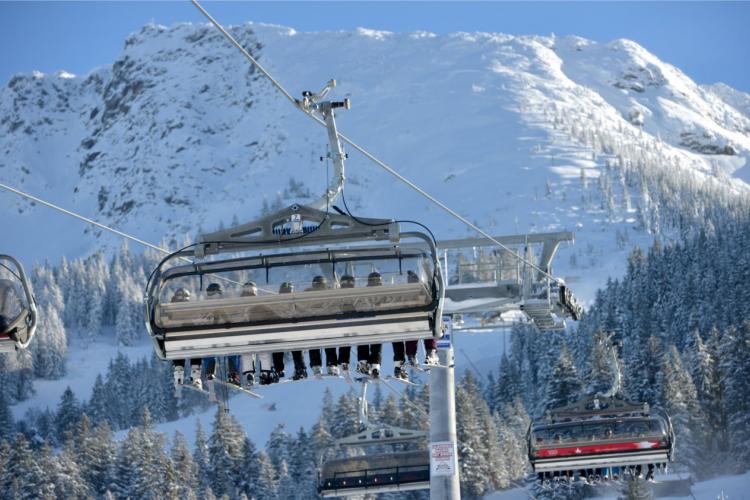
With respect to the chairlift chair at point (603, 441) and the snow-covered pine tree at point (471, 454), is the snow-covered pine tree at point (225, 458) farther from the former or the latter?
the chairlift chair at point (603, 441)

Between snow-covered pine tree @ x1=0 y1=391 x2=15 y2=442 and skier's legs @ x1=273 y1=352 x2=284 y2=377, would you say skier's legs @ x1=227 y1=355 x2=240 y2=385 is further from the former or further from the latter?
snow-covered pine tree @ x1=0 y1=391 x2=15 y2=442

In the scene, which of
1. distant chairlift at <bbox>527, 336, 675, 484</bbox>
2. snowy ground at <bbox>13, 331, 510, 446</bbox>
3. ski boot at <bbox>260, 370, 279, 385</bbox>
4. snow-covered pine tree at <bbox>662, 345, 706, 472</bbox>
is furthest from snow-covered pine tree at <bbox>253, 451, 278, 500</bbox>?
ski boot at <bbox>260, 370, 279, 385</bbox>

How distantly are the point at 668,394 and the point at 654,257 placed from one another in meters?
42.4

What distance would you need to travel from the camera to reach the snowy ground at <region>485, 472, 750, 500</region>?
189 feet

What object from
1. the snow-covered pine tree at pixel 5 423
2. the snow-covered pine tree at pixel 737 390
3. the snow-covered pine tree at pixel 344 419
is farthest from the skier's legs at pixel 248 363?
the snow-covered pine tree at pixel 5 423

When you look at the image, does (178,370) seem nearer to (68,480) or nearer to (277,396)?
(68,480)

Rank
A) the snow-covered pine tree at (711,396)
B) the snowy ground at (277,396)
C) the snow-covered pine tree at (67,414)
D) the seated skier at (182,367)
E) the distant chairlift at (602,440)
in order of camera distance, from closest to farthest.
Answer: the seated skier at (182,367), the distant chairlift at (602,440), the snow-covered pine tree at (711,396), the snowy ground at (277,396), the snow-covered pine tree at (67,414)

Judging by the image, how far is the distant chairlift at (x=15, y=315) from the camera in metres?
12.3

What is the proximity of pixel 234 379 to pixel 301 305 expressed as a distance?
2.05m

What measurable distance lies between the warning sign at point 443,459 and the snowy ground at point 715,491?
38501mm

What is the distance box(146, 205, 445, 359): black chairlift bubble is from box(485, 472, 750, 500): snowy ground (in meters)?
46.4

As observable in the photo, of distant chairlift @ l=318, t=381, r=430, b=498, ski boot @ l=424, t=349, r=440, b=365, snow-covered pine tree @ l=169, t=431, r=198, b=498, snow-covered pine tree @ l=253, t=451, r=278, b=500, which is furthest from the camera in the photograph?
snow-covered pine tree @ l=253, t=451, r=278, b=500

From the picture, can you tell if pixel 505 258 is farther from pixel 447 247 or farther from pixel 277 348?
pixel 277 348

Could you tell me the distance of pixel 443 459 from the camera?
1966 cm
